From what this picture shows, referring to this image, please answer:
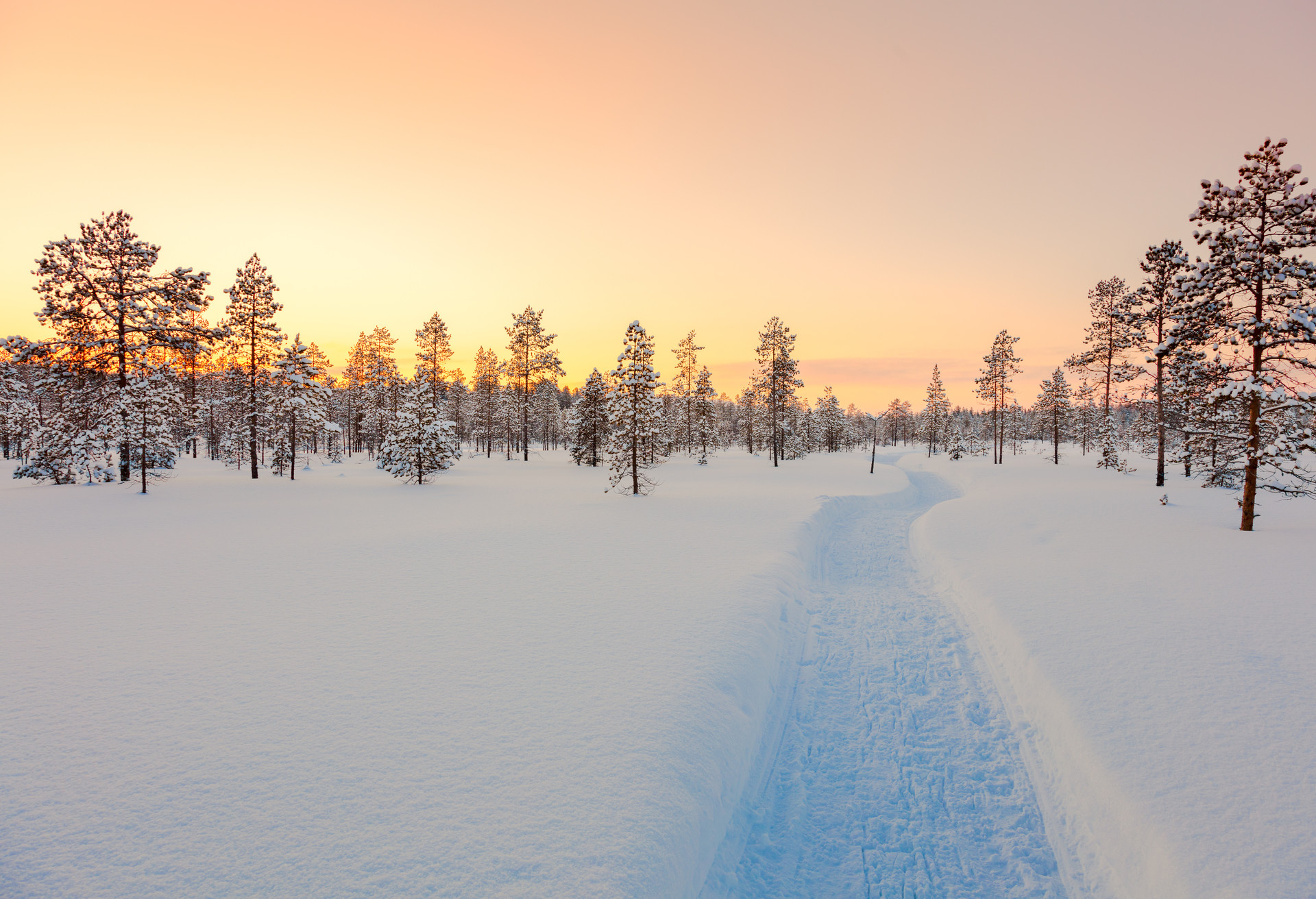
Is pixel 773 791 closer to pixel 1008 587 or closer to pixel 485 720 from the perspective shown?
pixel 485 720

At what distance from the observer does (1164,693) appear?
23.3 feet

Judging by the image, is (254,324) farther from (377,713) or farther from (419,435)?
(377,713)

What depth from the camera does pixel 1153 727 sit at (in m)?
6.46

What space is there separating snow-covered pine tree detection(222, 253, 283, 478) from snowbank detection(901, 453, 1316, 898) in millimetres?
37248

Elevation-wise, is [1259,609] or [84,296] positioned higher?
[84,296]

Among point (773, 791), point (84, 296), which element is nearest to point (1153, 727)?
point (773, 791)

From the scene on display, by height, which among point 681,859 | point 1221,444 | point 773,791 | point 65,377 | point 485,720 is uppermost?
point 65,377

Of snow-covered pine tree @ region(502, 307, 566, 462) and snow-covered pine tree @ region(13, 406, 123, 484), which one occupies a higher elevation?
snow-covered pine tree @ region(502, 307, 566, 462)

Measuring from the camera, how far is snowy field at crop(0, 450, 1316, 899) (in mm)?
4461

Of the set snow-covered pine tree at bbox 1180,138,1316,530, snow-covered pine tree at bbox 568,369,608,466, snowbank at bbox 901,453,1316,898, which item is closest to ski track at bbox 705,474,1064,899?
snowbank at bbox 901,453,1316,898

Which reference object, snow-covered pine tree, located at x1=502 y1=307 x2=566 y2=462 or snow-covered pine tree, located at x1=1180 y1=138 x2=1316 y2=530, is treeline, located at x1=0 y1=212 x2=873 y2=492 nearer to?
snow-covered pine tree, located at x1=502 y1=307 x2=566 y2=462

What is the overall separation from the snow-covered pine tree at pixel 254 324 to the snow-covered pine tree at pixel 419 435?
809cm

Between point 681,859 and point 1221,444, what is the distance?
3158 cm

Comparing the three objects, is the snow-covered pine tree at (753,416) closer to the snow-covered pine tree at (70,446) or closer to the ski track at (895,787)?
the ski track at (895,787)
